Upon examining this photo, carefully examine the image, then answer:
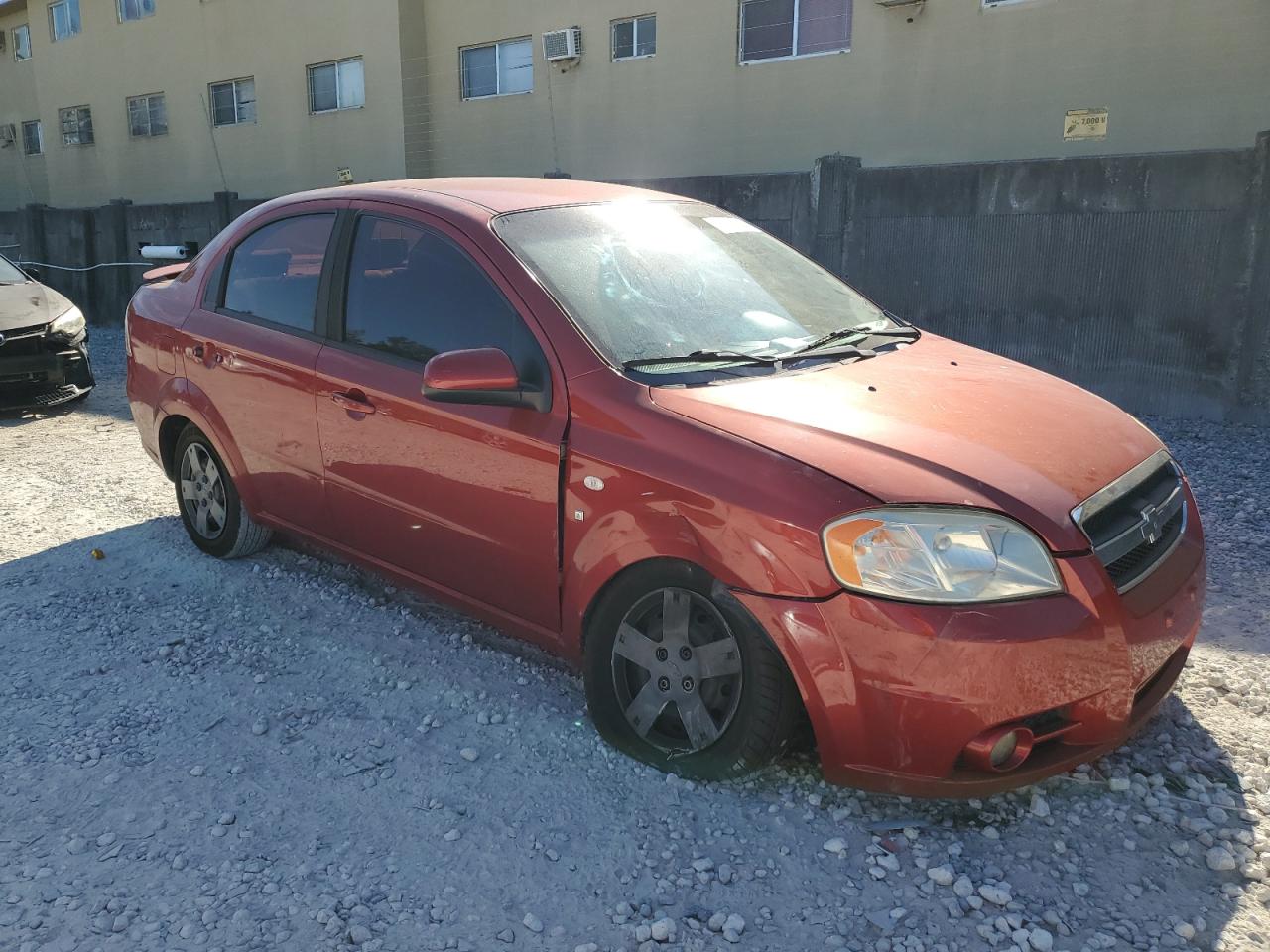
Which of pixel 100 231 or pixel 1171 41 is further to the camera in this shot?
pixel 100 231

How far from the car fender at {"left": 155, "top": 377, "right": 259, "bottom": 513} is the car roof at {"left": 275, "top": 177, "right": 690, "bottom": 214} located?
104cm

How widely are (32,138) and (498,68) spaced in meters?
17.1

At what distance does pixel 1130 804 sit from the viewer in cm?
279

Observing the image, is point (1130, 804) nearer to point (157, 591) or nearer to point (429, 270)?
point (429, 270)

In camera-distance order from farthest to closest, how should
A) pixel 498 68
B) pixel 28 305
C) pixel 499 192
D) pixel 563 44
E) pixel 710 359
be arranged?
pixel 498 68
pixel 563 44
pixel 28 305
pixel 499 192
pixel 710 359

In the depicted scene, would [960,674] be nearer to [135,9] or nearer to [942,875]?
[942,875]

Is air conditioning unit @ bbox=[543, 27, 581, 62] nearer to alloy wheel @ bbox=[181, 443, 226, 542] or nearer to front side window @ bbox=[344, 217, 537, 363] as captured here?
alloy wheel @ bbox=[181, 443, 226, 542]

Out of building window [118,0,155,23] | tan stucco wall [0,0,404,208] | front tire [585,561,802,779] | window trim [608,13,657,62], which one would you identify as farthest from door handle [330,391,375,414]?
building window [118,0,155,23]

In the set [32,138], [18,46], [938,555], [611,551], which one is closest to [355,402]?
[611,551]

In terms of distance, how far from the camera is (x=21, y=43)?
25781mm

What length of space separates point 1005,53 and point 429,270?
10328mm

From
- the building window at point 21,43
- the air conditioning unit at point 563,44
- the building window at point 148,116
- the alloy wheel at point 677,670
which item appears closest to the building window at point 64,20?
the building window at point 21,43

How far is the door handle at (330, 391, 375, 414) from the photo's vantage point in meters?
3.61

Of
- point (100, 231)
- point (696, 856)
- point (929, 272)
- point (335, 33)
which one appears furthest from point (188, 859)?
point (335, 33)
